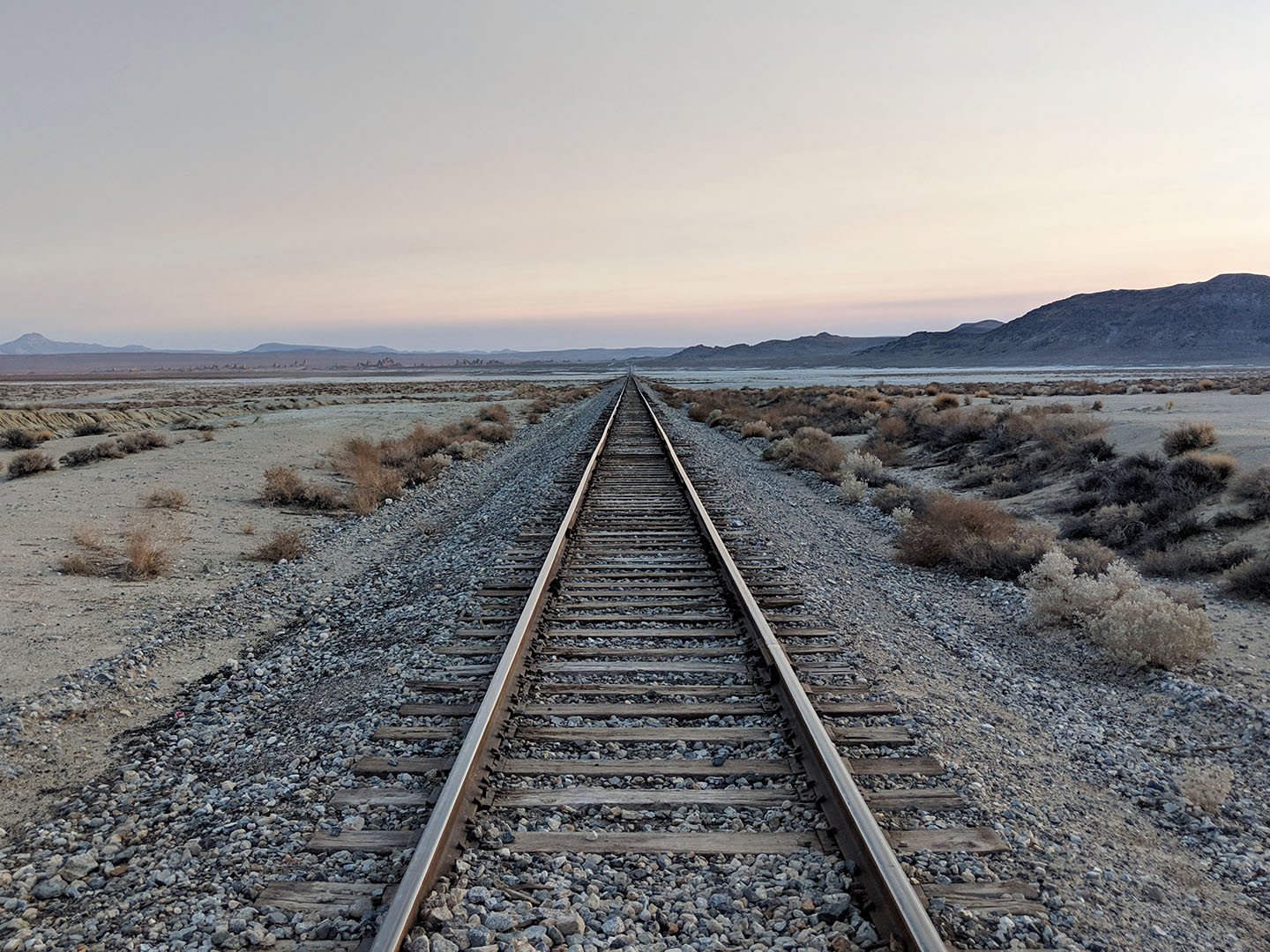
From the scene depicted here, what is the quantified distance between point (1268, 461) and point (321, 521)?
565 inches

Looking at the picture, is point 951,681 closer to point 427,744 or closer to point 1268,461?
point 427,744

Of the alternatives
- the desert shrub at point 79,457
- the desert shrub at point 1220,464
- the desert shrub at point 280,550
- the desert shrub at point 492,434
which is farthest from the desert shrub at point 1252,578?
the desert shrub at point 79,457

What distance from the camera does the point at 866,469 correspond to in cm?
1661

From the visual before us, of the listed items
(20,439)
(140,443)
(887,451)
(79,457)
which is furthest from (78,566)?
(20,439)

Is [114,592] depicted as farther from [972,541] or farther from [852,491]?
[852,491]

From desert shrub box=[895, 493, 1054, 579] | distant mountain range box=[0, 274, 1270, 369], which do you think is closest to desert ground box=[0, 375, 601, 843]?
desert shrub box=[895, 493, 1054, 579]

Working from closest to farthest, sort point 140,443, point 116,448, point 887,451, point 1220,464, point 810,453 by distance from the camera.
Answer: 1. point 1220,464
2. point 810,453
3. point 887,451
4. point 116,448
5. point 140,443

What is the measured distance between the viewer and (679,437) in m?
23.5

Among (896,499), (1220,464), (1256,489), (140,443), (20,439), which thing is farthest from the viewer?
(20,439)

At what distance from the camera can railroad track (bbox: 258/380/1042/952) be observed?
316 cm

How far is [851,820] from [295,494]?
13391mm

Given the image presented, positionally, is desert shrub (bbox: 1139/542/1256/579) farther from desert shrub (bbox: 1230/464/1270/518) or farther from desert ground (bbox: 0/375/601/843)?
desert ground (bbox: 0/375/601/843)

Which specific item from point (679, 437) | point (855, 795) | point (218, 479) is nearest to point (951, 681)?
point (855, 795)

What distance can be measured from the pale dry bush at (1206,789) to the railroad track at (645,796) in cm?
138
